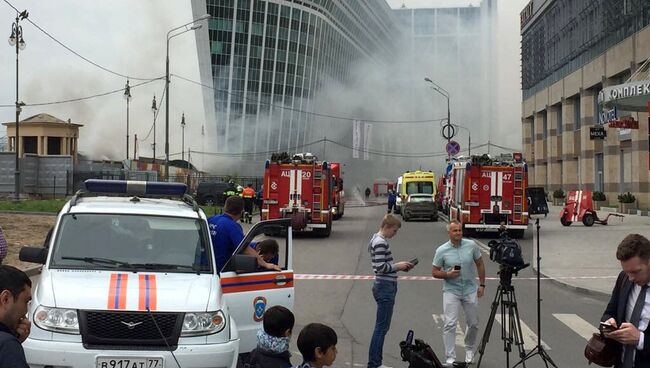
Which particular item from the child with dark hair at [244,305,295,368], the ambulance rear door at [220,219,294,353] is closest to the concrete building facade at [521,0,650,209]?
the ambulance rear door at [220,219,294,353]

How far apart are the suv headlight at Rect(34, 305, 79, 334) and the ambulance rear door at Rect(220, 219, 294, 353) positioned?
4.95 feet

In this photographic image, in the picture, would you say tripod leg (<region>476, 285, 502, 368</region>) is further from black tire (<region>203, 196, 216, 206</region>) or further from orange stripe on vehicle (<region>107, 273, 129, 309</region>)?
black tire (<region>203, 196, 216, 206</region>)

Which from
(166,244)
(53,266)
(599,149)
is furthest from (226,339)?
(599,149)

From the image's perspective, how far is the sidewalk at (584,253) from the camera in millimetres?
13578

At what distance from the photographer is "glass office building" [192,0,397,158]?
241 ft

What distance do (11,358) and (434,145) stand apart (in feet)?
255

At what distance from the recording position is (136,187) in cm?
680

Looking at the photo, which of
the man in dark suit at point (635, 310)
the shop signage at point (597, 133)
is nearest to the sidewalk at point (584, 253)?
the man in dark suit at point (635, 310)

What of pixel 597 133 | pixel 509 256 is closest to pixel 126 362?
pixel 509 256

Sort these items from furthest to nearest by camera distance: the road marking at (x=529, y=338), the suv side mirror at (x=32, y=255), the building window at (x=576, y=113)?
1. the building window at (x=576, y=113)
2. the road marking at (x=529, y=338)
3. the suv side mirror at (x=32, y=255)

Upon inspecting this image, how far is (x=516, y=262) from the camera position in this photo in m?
6.73

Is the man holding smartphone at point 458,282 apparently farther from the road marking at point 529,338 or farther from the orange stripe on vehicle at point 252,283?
the orange stripe on vehicle at point 252,283

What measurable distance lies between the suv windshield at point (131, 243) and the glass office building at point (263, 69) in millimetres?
68842

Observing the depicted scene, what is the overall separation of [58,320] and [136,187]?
6.81 ft
